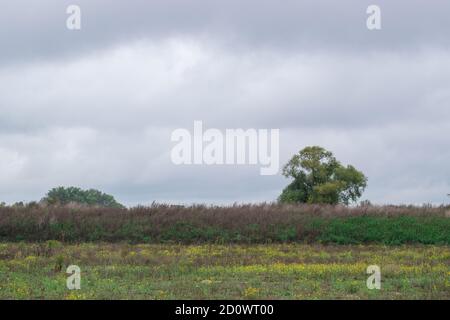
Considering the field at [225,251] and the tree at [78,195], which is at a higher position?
the tree at [78,195]

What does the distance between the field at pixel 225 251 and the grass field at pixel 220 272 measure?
4cm

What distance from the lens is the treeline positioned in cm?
3938

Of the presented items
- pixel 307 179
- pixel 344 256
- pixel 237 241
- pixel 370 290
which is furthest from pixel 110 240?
pixel 307 179

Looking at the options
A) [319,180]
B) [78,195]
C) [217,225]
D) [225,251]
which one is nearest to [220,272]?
[225,251]

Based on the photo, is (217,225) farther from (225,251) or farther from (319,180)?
(319,180)

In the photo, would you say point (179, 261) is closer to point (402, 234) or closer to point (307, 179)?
point (402, 234)

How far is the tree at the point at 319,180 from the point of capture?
75363 millimetres

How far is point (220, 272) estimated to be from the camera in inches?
935

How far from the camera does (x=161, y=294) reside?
18.5 m

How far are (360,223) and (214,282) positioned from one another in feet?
72.6

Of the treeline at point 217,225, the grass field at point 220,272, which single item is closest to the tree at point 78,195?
the treeline at point 217,225

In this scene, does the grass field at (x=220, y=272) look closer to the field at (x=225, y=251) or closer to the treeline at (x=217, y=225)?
the field at (x=225, y=251)

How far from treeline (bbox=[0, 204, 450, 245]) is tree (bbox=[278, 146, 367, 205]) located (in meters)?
30.9
